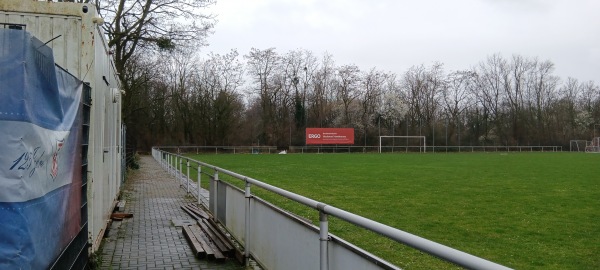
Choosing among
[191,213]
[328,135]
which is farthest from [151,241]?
[328,135]

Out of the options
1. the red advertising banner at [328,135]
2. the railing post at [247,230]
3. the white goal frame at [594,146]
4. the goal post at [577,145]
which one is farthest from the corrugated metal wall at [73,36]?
the goal post at [577,145]

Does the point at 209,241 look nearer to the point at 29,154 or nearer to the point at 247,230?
the point at 247,230

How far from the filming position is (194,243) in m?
7.47

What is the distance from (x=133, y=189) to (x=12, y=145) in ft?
49.1

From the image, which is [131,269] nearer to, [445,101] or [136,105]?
[136,105]

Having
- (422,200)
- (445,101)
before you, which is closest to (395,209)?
(422,200)

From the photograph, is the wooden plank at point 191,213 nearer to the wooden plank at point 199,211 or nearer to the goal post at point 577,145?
the wooden plank at point 199,211

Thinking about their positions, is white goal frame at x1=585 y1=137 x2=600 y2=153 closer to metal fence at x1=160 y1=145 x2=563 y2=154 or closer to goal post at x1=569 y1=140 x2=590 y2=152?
goal post at x1=569 y1=140 x2=590 y2=152

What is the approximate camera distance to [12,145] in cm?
289

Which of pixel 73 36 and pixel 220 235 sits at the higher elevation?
pixel 73 36

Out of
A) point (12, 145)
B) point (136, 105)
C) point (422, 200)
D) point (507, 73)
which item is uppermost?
point (507, 73)

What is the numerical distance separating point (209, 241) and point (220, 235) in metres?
0.18

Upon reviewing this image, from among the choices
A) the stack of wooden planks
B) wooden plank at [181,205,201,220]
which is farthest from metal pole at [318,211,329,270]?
wooden plank at [181,205,201,220]

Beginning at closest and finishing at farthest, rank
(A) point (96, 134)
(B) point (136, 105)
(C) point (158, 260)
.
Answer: (A) point (96, 134), (C) point (158, 260), (B) point (136, 105)
